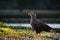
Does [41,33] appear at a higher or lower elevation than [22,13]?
higher

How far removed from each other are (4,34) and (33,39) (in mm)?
960

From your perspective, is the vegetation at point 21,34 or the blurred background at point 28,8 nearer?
the vegetation at point 21,34

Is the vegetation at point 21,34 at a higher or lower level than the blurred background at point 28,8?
higher

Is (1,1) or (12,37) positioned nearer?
(12,37)

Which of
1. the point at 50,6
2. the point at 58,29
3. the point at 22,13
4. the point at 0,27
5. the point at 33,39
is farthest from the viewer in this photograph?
the point at 50,6

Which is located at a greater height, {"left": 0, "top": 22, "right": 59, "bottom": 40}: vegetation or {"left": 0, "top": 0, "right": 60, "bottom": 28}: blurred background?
{"left": 0, "top": 22, "right": 59, "bottom": 40}: vegetation

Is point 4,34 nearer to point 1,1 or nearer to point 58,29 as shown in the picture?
point 58,29

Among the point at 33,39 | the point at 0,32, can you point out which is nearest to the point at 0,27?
the point at 0,32

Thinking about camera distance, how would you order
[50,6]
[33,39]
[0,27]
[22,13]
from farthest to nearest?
[50,6]
[22,13]
[0,27]
[33,39]

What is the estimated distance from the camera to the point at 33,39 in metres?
9.26

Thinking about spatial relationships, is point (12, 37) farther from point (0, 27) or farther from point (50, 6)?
point (50, 6)

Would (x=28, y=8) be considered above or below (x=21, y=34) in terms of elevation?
below

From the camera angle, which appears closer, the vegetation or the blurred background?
the vegetation

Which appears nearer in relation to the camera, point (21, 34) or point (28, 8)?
point (21, 34)
